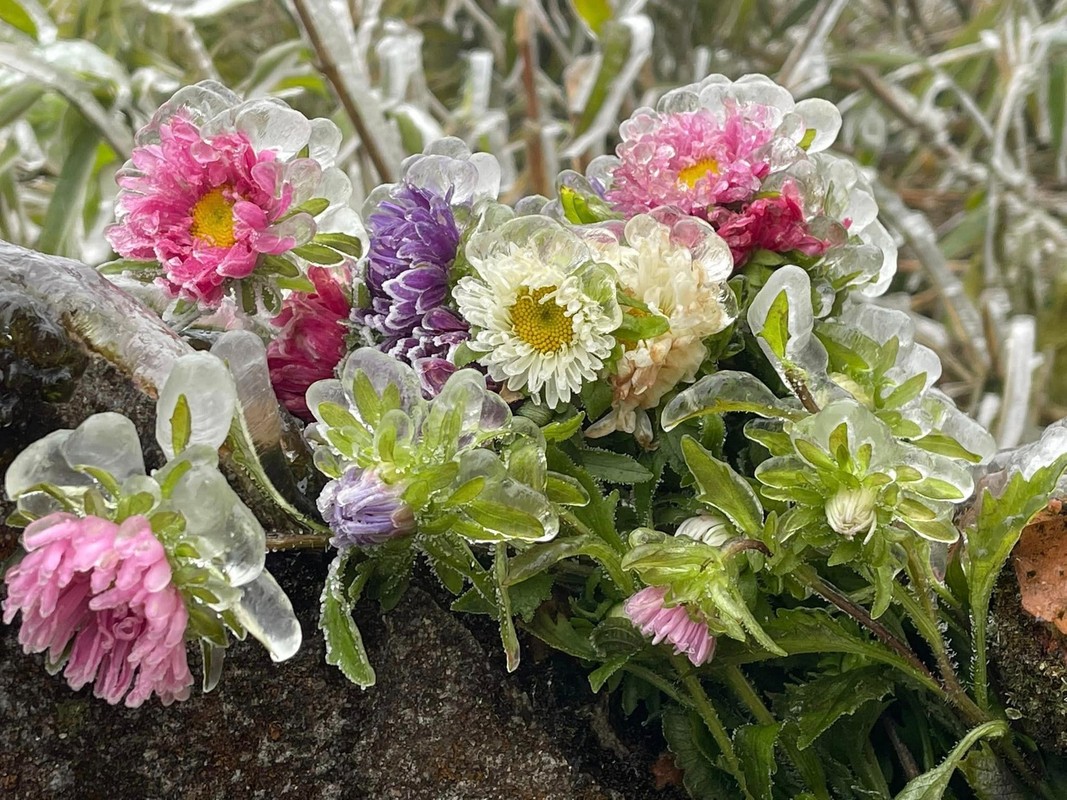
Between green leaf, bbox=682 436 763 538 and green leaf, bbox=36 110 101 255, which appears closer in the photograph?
green leaf, bbox=682 436 763 538

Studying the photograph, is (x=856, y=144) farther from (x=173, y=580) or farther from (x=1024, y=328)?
(x=173, y=580)

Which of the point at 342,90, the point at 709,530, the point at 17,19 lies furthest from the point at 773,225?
the point at 17,19

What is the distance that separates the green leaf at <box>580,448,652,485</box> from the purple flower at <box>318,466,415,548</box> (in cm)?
10

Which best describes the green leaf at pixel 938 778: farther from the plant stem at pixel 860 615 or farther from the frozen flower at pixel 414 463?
the frozen flower at pixel 414 463

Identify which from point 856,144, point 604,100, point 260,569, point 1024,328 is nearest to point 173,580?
point 260,569

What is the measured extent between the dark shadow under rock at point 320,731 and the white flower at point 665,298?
0.41 feet

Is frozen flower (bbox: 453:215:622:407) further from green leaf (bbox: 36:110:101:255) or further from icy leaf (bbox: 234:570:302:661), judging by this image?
green leaf (bbox: 36:110:101:255)

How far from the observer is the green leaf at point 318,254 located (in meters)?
0.41

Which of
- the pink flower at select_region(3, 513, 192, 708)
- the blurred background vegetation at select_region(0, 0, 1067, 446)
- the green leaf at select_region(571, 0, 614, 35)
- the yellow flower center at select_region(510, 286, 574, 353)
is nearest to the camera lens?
the pink flower at select_region(3, 513, 192, 708)

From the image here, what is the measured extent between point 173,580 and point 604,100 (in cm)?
95

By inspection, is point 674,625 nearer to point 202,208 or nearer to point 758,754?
point 758,754

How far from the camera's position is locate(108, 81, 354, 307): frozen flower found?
0.38m

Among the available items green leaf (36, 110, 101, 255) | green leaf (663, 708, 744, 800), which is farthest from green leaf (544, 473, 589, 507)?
green leaf (36, 110, 101, 255)

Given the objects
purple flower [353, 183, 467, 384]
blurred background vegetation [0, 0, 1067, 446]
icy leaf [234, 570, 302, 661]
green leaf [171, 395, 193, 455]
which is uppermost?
green leaf [171, 395, 193, 455]
